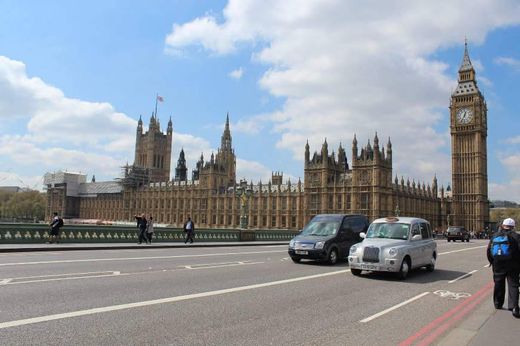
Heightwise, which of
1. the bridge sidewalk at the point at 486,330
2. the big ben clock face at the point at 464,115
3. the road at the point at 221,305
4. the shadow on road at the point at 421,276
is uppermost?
the big ben clock face at the point at 464,115

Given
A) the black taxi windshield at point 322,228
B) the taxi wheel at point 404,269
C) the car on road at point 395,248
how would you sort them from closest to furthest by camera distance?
the car on road at point 395,248 → the taxi wheel at point 404,269 → the black taxi windshield at point 322,228

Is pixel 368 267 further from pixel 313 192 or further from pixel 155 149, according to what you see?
pixel 155 149

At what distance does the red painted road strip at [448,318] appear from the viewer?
682 centimetres

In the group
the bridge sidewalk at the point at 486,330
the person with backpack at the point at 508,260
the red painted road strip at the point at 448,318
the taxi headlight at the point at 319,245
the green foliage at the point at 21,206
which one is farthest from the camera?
the green foliage at the point at 21,206

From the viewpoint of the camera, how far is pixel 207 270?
13586mm

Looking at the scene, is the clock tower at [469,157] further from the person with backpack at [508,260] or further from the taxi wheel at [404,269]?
the person with backpack at [508,260]

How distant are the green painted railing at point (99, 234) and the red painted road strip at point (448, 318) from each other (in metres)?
20.7

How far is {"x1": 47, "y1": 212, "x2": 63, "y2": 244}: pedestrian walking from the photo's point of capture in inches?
886

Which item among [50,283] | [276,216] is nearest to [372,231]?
[50,283]

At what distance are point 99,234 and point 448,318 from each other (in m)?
22.2

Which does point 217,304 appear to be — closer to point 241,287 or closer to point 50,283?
point 241,287

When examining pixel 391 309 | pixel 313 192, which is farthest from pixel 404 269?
pixel 313 192

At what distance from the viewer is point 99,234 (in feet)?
86.0

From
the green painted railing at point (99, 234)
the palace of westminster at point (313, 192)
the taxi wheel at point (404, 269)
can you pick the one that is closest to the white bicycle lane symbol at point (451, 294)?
the taxi wheel at point (404, 269)
